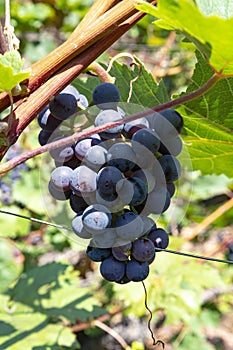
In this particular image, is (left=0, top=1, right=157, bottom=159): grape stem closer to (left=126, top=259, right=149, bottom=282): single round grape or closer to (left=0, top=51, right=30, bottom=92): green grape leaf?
(left=0, top=51, right=30, bottom=92): green grape leaf

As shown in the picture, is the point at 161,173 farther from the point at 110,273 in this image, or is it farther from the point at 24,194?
the point at 24,194

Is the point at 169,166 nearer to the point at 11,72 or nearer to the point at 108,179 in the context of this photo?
the point at 108,179

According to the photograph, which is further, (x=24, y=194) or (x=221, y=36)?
(x=24, y=194)

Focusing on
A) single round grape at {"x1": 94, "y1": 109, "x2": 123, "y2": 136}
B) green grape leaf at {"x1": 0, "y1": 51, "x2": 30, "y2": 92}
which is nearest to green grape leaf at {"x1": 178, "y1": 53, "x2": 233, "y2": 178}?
single round grape at {"x1": 94, "y1": 109, "x2": 123, "y2": 136}

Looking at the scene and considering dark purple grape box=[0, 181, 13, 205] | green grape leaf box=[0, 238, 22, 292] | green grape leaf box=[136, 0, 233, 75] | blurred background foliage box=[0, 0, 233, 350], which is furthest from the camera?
dark purple grape box=[0, 181, 13, 205]

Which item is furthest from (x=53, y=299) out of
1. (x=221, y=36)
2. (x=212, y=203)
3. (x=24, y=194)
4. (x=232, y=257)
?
(x=212, y=203)

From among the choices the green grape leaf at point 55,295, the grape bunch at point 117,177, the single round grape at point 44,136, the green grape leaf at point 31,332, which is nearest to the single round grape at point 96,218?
the grape bunch at point 117,177

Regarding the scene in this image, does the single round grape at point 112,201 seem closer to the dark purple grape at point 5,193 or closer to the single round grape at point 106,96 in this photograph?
the single round grape at point 106,96
